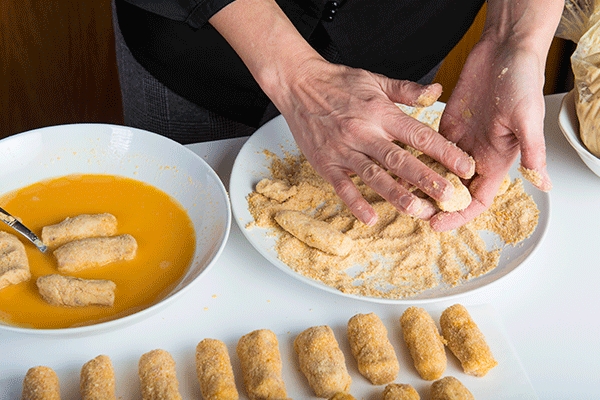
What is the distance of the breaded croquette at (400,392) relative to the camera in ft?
3.19

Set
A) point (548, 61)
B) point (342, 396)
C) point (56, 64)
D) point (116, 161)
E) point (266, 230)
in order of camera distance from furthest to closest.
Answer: point (548, 61) → point (56, 64) → point (116, 161) → point (266, 230) → point (342, 396)

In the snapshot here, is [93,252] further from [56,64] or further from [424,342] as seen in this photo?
[56,64]

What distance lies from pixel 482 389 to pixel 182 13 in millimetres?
894

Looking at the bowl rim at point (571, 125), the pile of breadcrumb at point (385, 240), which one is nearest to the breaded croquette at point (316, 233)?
the pile of breadcrumb at point (385, 240)

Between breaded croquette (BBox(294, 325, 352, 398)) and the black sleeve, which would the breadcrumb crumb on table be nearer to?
breaded croquette (BBox(294, 325, 352, 398))

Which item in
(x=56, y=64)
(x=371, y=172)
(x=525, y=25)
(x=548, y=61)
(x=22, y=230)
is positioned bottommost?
(x=56, y=64)

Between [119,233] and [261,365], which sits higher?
[261,365]

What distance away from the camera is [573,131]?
60.2 inches

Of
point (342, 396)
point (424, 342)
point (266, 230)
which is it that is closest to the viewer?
point (342, 396)

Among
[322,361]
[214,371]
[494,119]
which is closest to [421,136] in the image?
[494,119]

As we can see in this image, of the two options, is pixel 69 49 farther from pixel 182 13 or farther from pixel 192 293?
pixel 192 293

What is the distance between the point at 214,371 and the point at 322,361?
0.56 ft

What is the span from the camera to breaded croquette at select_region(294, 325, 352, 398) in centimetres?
99

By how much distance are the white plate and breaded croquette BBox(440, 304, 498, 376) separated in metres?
0.04
